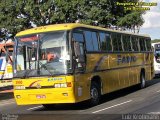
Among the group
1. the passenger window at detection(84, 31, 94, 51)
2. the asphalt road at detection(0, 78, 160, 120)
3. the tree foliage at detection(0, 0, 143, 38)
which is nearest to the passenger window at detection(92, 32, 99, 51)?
the passenger window at detection(84, 31, 94, 51)

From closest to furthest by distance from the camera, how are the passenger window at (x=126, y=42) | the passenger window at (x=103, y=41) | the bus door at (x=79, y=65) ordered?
the bus door at (x=79, y=65), the passenger window at (x=103, y=41), the passenger window at (x=126, y=42)

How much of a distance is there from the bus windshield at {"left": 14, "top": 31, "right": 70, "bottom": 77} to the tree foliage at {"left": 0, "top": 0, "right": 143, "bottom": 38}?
25275 mm

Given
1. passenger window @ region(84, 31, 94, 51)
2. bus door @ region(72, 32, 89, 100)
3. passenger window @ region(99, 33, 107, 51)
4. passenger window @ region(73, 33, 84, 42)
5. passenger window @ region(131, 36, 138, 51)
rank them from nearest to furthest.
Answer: bus door @ region(72, 32, 89, 100) → passenger window @ region(73, 33, 84, 42) → passenger window @ region(84, 31, 94, 51) → passenger window @ region(99, 33, 107, 51) → passenger window @ region(131, 36, 138, 51)

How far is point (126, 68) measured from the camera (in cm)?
2105

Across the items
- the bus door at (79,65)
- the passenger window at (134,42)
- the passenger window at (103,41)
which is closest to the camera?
the bus door at (79,65)

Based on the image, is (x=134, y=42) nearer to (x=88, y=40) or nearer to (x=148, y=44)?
(x=148, y=44)

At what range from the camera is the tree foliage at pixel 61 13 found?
136 ft

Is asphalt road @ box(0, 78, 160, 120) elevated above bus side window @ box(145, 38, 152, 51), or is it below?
below

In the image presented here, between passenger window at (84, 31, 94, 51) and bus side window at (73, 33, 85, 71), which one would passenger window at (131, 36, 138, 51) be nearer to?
passenger window at (84, 31, 94, 51)

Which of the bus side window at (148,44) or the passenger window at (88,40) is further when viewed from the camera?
the bus side window at (148,44)

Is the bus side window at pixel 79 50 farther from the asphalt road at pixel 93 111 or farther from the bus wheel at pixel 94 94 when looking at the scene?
the asphalt road at pixel 93 111

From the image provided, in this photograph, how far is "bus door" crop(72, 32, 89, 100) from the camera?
49.5 ft

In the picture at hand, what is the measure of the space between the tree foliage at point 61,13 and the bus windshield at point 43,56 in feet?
82.9

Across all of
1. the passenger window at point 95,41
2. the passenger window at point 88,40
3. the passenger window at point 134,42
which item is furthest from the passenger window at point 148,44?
the passenger window at point 88,40
